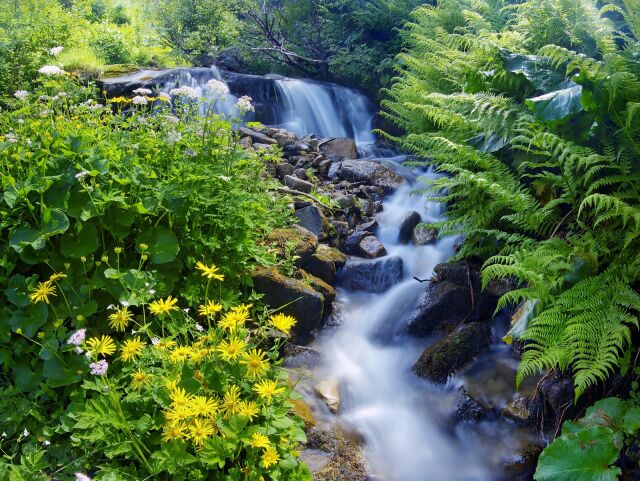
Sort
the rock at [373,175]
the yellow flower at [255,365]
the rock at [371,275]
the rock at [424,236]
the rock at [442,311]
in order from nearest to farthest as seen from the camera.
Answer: the yellow flower at [255,365] < the rock at [442,311] < the rock at [371,275] < the rock at [424,236] < the rock at [373,175]

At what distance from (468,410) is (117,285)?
2191 mm

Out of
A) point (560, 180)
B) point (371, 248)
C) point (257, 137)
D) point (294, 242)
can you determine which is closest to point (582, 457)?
point (560, 180)

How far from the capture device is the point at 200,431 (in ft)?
5.84

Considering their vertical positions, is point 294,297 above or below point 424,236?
above

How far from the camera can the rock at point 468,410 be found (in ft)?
9.90

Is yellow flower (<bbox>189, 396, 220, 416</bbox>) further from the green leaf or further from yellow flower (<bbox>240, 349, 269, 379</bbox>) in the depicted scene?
the green leaf

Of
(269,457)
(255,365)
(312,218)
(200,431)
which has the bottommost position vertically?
(312,218)

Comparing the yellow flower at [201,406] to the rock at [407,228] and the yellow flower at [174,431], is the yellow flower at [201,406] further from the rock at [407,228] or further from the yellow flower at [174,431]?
the rock at [407,228]

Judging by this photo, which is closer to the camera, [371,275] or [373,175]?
[371,275]

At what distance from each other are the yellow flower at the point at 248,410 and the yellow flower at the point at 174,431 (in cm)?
21

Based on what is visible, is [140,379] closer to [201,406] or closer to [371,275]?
[201,406]

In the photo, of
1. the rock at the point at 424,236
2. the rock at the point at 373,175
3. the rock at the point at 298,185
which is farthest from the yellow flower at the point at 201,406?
the rock at the point at 373,175

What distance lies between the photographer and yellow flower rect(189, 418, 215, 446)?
1.78 metres

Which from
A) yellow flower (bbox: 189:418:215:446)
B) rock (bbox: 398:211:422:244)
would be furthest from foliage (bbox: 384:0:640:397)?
yellow flower (bbox: 189:418:215:446)
